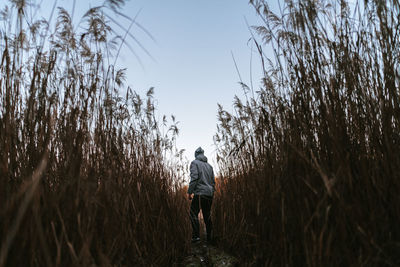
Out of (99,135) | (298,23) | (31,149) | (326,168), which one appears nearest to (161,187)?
(99,135)

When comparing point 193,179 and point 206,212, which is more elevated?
point 193,179

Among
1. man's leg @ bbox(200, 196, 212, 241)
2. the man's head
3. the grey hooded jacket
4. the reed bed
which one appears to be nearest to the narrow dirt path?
the reed bed

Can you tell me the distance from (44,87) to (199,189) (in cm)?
317

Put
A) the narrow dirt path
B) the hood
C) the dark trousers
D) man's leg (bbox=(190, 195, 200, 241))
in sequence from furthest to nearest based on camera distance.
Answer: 1. the hood
2. the dark trousers
3. man's leg (bbox=(190, 195, 200, 241))
4. the narrow dirt path

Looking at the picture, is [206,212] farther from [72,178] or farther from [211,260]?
[72,178]

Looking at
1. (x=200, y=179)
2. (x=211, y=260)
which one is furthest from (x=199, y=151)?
(x=211, y=260)

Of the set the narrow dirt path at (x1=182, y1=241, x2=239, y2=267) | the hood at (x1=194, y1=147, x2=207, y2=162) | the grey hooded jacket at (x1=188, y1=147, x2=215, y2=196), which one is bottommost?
the narrow dirt path at (x1=182, y1=241, x2=239, y2=267)

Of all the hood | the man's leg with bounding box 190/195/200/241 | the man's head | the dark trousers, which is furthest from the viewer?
the man's head

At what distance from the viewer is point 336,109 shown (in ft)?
4.67

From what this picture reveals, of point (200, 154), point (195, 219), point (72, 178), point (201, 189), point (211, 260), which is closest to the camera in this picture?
point (72, 178)

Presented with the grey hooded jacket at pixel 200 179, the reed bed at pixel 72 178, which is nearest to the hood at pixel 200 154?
the grey hooded jacket at pixel 200 179

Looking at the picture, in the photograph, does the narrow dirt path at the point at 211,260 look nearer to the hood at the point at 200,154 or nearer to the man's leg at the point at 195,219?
the man's leg at the point at 195,219

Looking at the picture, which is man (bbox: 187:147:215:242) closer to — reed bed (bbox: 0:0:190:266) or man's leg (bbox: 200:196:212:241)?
man's leg (bbox: 200:196:212:241)

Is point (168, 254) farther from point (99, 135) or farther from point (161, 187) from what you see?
point (99, 135)
